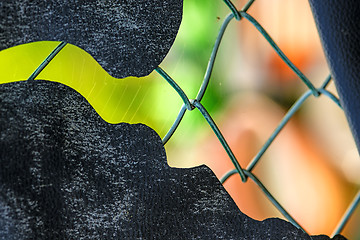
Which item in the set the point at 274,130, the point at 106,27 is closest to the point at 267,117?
the point at 274,130

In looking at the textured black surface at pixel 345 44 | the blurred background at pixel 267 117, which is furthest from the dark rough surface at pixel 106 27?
the textured black surface at pixel 345 44

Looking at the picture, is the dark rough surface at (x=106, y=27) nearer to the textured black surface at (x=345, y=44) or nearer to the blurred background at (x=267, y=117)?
the blurred background at (x=267, y=117)

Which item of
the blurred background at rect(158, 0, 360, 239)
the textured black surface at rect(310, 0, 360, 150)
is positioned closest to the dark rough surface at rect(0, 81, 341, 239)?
the blurred background at rect(158, 0, 360, 239)

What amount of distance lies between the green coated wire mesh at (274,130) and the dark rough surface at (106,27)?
29mm

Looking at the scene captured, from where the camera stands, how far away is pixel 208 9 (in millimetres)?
379

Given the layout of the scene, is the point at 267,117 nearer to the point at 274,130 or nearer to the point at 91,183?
the point at 274,130

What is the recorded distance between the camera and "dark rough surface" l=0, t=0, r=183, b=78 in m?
0.33

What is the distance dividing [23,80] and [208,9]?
165 mm

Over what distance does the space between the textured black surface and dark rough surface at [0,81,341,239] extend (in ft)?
0.41

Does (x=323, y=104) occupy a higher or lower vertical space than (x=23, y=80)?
higher

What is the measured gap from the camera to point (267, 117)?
0.39m

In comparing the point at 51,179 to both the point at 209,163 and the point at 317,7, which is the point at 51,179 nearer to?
the point at 209,163

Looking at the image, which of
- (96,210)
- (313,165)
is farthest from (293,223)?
(96,210)

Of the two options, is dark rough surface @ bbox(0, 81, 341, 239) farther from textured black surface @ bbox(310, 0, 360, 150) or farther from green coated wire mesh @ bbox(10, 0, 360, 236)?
textured black surface @ bbox(310, 0, 360, 150)
